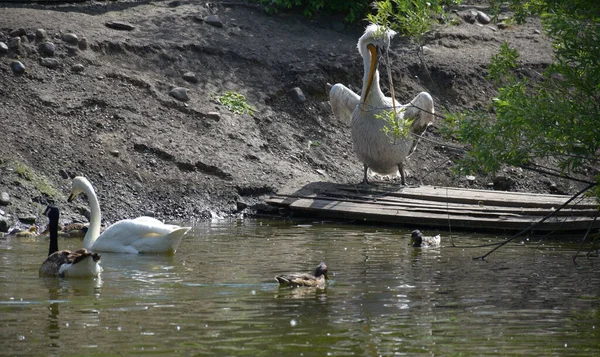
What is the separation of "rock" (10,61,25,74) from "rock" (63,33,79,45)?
46.4 inches

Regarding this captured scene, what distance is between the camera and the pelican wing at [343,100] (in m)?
16.9

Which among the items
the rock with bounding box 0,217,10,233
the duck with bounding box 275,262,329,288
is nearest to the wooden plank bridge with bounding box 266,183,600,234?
the rock with bounding box 0,217,10,233

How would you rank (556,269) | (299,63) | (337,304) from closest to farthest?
(337,304) → (556,269) → (299,63)

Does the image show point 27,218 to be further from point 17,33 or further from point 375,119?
point 375,119

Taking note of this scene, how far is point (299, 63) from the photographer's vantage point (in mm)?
19359

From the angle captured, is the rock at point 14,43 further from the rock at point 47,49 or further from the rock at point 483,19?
the rock at point 483,19

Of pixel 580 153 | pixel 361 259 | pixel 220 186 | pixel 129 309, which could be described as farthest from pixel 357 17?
pixel 129 309

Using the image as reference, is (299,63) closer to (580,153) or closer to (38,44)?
(38,44)

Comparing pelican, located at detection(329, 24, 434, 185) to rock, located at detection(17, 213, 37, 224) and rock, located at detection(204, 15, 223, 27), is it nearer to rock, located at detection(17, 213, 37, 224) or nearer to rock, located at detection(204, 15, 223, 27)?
rock, located at detection(204, 15, 223, 27)

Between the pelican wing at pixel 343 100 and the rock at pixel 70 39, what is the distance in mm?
4349

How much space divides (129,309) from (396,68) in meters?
12.6

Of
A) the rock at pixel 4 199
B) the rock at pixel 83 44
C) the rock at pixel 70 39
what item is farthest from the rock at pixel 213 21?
the rock at pixel 4 199

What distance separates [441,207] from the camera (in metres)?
14.5

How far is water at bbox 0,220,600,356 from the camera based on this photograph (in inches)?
272
